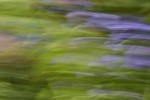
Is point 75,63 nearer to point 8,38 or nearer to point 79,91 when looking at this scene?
point 79,91

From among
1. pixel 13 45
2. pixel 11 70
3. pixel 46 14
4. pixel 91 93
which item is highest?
pixel 46 14

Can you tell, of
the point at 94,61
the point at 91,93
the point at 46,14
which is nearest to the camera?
the point at 91,93

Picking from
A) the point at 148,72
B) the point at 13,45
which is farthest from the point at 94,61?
the point at 13,45

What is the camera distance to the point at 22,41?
39.8 inches

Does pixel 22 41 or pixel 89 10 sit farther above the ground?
pixel 89 10

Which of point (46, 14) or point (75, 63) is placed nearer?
point (75, 63)

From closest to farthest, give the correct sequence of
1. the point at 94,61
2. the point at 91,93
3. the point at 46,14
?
the point at 91,93 → the point at 94,61 → the point at 46,14

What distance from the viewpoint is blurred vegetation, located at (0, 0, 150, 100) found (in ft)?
2.72

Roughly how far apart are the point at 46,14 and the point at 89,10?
0.17m

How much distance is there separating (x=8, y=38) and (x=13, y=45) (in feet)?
0.16

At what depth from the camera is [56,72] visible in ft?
2.92

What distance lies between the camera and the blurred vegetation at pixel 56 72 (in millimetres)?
830

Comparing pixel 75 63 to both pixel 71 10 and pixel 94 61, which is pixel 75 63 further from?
pixel 71 10

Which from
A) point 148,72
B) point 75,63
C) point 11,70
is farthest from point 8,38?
point 148,72
